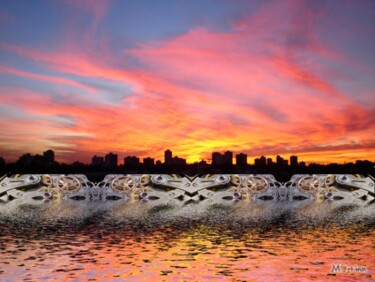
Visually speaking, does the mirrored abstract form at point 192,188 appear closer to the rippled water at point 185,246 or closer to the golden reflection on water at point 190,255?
the rippled water at point 185,246

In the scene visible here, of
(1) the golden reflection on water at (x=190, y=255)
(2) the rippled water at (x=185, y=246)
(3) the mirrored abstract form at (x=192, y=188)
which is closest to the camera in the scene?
(1) the golden reflection on water at (x=190, y=255)

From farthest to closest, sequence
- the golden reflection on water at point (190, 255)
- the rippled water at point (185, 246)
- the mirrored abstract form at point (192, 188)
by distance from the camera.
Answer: the mirrored abstract form at point (192, 188)
the rippled water at point (185, 246)
the golden reflection on water at point (190, 255)

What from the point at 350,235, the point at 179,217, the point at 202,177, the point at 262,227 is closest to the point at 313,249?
the point at 350,235

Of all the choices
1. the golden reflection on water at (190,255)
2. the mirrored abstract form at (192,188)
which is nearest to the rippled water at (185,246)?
the golden reflection on water at (190,255)

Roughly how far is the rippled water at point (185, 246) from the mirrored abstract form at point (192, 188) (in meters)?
9.47

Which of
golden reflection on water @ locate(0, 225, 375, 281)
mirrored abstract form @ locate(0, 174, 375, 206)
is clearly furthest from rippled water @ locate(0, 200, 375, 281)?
mirrored abstract form @ locate(0, 174, 375, 206)

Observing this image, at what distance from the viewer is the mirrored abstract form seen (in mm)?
28859

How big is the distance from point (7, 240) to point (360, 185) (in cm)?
2064

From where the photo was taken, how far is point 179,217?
60.4 ft

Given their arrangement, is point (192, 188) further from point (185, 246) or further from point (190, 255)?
point (190, 255)

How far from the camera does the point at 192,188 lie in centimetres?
2873

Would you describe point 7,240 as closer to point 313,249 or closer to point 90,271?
point 90,271

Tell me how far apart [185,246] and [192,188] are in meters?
17.1

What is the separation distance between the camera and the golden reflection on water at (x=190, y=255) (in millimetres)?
8570
